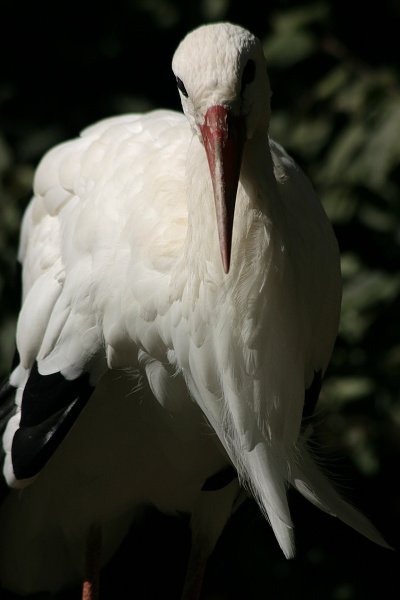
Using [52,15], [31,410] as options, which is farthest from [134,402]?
[52,15]

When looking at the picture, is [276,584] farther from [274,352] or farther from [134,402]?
[274,352]

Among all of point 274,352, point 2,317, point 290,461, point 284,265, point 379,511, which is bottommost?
point 379,511

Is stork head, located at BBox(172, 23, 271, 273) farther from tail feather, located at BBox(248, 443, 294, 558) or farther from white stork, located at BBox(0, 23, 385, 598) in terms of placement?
tail feather, located at BBox(248, 443, 294, 558)

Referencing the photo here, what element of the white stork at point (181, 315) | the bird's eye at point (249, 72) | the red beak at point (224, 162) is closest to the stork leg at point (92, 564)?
the white stork at point (181, 315)

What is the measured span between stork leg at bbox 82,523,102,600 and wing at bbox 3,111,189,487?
1.52 feet

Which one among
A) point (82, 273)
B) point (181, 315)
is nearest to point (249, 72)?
point (181, 315)

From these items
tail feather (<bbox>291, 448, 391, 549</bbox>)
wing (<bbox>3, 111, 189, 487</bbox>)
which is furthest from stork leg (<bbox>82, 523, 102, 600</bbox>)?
tail feather (<bbox>291, 448, 391, 549</bbox>)

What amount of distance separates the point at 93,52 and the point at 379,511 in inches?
60.9

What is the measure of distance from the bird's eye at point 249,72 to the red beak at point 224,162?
0.20ft

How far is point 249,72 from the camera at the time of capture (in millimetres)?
1724

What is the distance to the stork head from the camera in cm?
167

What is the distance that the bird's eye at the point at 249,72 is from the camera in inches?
67.3

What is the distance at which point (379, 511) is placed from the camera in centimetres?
316

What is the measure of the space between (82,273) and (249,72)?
53cm
